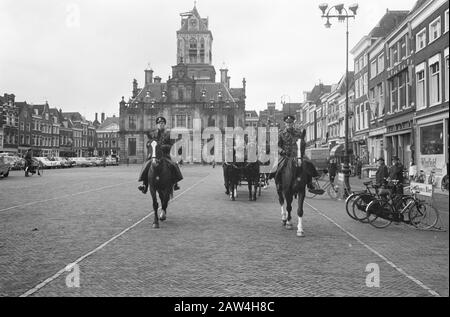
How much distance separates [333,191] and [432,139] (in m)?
9.93

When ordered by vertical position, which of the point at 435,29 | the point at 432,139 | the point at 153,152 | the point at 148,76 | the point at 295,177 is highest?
the point at 148,76

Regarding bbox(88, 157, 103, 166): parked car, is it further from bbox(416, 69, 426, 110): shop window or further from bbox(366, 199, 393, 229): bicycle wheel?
bbox(366, 199, 393, 229): bicycle wheel

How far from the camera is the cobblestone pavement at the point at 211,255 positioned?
5.02 meters

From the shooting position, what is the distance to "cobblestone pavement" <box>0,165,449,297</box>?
502 centimetres

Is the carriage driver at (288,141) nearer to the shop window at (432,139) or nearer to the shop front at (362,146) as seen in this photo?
the shop window at (432,139)

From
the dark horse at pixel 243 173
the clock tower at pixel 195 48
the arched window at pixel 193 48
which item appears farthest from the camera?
the arched window at pixel 193 48

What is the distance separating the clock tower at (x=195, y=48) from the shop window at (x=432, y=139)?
82.0 m

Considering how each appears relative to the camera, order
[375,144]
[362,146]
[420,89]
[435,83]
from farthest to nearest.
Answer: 1. [362,146]
2. [375,144]
3. [420,89]
4. [435,83]

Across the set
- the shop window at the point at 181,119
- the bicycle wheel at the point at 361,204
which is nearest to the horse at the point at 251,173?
the bicycle wheel at the point at 361,204

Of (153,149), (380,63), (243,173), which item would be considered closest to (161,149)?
(153,149)

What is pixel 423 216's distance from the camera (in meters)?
10.1

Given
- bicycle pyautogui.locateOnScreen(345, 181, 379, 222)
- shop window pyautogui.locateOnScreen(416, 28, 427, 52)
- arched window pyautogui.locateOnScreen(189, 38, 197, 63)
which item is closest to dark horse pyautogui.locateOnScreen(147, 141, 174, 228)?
bicycle pyautogui.locateOnScreen(345, 181, 379, 222)

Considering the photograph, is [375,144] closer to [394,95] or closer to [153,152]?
[394,95]

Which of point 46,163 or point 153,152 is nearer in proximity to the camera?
point 153,152
